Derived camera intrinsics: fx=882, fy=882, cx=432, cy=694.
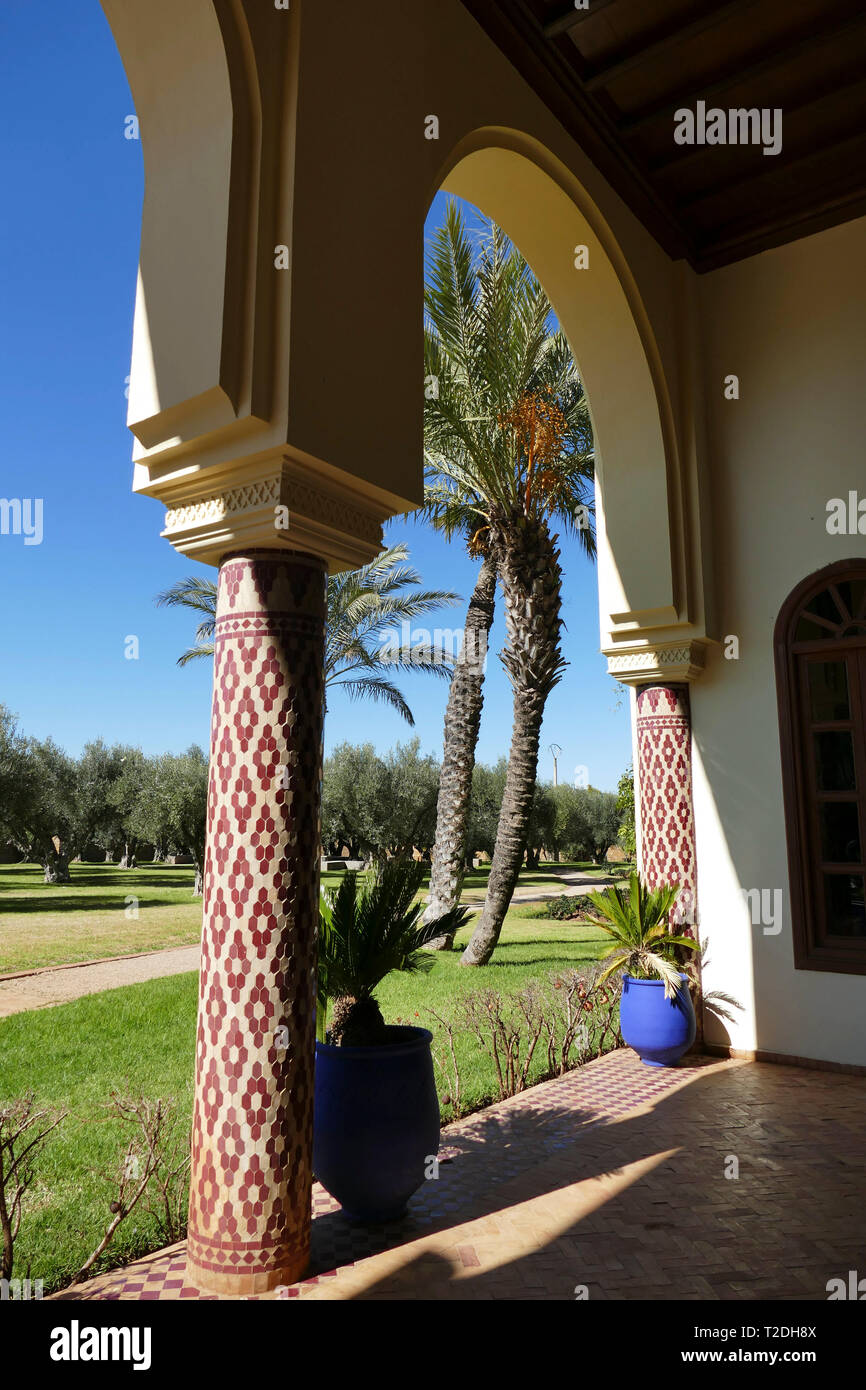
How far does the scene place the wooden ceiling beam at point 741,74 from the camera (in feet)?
16.4

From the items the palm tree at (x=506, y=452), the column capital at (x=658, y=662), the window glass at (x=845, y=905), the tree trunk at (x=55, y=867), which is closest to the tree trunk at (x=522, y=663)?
the palm tree at (x=506, y=452)

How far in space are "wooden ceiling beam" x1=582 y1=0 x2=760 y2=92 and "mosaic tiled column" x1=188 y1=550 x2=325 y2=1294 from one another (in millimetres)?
4002

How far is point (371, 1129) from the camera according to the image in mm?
3424

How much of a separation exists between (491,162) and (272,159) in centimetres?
248

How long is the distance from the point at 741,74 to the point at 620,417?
7.31ft

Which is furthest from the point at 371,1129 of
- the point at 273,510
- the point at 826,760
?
the point at 826,760

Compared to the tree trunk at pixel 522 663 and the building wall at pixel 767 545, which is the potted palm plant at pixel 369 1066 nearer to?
the building wall at pixel 767 545

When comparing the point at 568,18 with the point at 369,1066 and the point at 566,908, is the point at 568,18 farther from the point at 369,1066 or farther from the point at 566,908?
the point at 566,908

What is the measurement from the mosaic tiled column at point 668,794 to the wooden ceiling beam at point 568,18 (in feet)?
14.0

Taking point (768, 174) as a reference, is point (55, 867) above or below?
below

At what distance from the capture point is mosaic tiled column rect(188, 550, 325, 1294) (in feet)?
9.81

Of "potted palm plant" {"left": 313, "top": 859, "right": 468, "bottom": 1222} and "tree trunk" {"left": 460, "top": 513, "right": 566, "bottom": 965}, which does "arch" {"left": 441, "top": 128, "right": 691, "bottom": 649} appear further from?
"tree trunk" {"left": 460, "top": 513, "right": 566, "bottom": 965}

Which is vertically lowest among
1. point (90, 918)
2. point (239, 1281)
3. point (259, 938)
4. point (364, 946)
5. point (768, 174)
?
point (90, 918)

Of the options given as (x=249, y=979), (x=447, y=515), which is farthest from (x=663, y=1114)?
(x=447, y=515)
